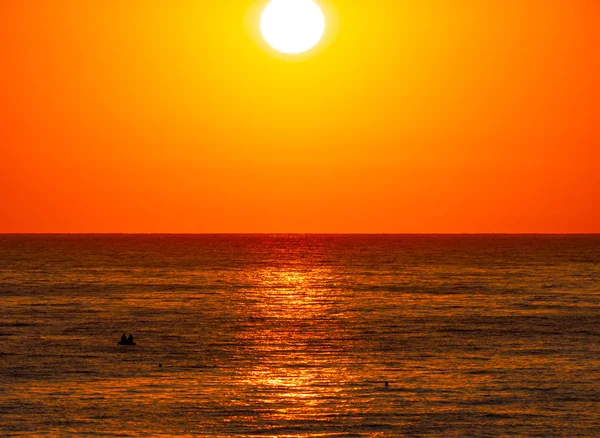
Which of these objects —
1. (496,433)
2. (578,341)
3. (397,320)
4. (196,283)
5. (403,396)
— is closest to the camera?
(496,433)

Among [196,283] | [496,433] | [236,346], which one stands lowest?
[496,433]

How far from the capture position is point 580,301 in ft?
465

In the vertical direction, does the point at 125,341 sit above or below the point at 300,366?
above

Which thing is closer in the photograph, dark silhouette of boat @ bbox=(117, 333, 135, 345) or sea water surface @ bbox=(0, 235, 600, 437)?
sea water surface @ bbox=(0, 235, 600, 437)

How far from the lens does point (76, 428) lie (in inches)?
2388

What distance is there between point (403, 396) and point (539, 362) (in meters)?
19.9

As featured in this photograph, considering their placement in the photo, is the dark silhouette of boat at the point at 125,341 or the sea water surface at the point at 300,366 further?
the dark silhouette of boat at the point at 125,341

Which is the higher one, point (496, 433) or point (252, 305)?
point (252, 305)

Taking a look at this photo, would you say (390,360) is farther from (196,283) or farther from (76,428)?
(196,283)

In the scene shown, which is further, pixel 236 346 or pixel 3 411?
pixel 236 346

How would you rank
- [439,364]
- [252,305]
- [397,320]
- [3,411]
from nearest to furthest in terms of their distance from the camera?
1. [3,411]
2. [439,364]
3. [397,320]
4. [252,305]

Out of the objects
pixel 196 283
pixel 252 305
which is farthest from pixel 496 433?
pixel 196 283

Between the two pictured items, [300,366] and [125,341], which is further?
[125,341]

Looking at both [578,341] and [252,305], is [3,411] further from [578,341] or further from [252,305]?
[252,305]
